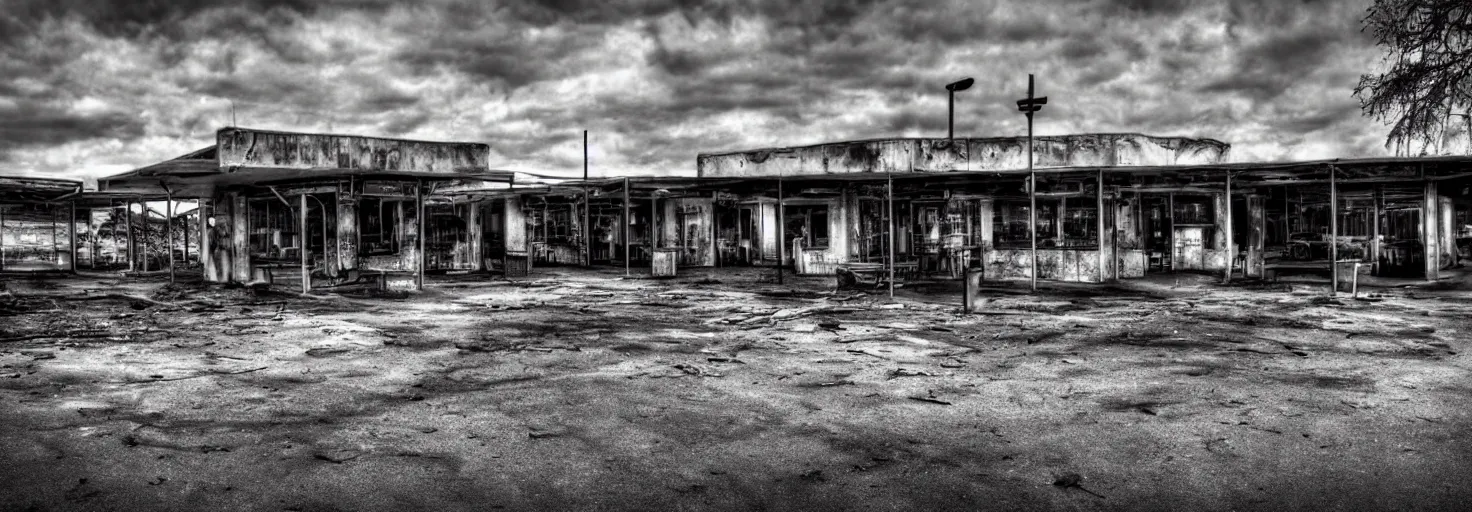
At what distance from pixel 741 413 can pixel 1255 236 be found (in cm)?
2012

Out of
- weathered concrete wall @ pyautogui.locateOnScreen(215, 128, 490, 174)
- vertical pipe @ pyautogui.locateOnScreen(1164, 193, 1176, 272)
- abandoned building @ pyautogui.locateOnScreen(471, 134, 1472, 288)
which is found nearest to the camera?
abandoned building @ pyautogui.locateOnScreen(471, 134, 1472, 288)

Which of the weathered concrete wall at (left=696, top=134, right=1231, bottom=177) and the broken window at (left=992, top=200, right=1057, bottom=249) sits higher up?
the weathered concrete wall at (left=696, top=134, right=1231, bottom=177)

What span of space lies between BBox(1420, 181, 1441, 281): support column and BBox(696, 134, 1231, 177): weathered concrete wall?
19.6ft

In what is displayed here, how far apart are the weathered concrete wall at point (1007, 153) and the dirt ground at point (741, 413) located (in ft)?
42.4

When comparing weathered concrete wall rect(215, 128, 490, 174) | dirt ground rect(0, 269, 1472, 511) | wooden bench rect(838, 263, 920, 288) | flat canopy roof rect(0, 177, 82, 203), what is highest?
weathered concrete wall rect(215, 128, 490, 174)

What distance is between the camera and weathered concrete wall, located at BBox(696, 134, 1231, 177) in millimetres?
23719

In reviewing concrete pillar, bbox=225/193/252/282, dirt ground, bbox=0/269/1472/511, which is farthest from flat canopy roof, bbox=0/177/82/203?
dirt ground, bbox=0/269/1472/511

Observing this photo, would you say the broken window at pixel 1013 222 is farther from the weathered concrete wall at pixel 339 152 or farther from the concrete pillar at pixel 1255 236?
the weathered concrete wall at pixel 339 152

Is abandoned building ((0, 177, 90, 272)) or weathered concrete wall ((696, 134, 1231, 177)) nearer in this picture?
weathered concrete wall ((696, 134, 1231, 177))

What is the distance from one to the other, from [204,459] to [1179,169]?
16.5 meters

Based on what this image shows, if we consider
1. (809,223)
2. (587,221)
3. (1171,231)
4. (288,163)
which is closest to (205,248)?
(288,163)

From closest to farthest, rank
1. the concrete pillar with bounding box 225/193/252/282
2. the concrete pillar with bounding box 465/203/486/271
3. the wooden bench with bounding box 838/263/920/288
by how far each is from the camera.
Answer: the wooden bench with bounding box 838/263/920/288
the concrete pillar with bounding box 225/193/252/282
the concrete pillar with bounding box 465/203/486/271

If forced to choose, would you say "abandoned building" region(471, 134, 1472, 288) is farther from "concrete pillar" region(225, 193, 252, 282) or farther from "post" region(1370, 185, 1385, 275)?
Answer: "concrete pillar" region(225, 193, 252, 282)

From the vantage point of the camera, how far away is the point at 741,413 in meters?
5.76
